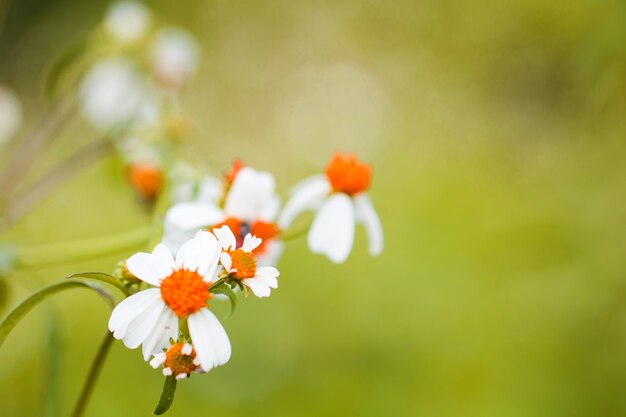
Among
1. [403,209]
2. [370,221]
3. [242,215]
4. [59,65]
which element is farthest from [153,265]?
[403,209]

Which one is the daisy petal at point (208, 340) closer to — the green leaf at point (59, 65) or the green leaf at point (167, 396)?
the green leaf at point (167, 396)

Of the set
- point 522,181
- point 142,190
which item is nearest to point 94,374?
point 142,190

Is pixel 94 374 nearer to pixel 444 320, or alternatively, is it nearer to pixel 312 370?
pixel 312 370

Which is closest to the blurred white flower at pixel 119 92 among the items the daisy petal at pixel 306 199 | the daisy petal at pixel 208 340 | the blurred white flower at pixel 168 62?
the blurred white flower at pixel 168 62

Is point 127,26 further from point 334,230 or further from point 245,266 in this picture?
point 245,266

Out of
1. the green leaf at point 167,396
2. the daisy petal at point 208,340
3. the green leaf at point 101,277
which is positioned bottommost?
the green leaf at point 167,396

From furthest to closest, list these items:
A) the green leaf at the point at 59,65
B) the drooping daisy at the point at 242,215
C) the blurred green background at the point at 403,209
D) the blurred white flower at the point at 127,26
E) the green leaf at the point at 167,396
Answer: the blurred green background at the point at 403,209 < the blurred white flower at the point at 127,26 < the green leaf at the point at 59,65 < the drooping daisy at the point at 242,215 < the green leaf at the point at 167,396

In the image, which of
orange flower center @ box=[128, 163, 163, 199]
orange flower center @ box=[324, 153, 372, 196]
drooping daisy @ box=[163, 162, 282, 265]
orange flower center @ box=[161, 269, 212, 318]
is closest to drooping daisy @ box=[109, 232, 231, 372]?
orange flower center @ box=[161, 269, 212, 318]
